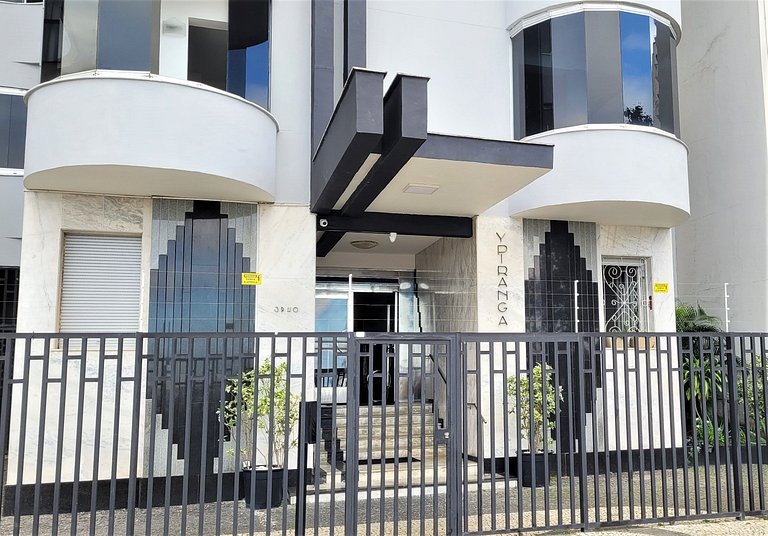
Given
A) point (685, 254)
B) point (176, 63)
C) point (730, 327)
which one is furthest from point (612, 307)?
point (176, 63)

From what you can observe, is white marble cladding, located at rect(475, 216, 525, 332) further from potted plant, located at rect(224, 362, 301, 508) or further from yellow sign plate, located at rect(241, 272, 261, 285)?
yellow sign plate, located at rect(241, 272, 261, 285)

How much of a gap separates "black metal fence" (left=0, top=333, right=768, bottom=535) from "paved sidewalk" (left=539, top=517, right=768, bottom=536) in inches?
4.3

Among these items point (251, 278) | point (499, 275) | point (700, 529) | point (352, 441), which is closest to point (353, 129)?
point (352, 441)

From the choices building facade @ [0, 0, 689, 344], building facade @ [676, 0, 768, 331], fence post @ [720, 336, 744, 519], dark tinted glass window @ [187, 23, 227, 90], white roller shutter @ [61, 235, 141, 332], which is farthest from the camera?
building facade @ [676, 0, 768, 331]

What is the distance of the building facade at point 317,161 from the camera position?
6.31 metres

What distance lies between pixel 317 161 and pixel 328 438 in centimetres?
412

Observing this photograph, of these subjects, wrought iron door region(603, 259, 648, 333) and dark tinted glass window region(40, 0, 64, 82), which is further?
wrought iron door region(603, 259, 648, 333)

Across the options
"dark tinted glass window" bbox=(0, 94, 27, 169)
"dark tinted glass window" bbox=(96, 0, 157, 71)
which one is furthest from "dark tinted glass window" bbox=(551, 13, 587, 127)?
"dark tinted glass window" bbox=(0, 94, 27, 169)

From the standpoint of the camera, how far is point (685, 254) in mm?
11438

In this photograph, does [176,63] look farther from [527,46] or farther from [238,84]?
[527,46]

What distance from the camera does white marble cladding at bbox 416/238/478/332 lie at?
8320mm

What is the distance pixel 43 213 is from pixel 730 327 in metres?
10.4

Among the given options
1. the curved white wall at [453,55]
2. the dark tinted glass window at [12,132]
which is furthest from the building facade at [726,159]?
the dark tinted glass window at [12,132]

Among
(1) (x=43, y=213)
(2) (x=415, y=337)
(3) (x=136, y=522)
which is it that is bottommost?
(3) (x=136, y=522)
